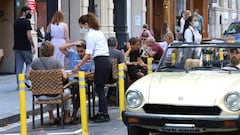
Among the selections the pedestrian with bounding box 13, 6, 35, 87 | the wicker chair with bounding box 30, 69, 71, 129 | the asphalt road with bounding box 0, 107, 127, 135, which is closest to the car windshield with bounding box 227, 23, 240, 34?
the pedestrian with bounding box 13, 6, 35, 87

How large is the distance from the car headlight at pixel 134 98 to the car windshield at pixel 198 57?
3.95ft

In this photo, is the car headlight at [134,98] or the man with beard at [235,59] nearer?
the car headlight at [134,98]

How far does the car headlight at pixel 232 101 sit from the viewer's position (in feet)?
23.1

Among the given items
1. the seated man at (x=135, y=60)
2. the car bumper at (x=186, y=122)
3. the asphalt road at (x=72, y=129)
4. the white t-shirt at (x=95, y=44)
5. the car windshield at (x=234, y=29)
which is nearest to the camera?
the car bumper at (x=186, y=122)

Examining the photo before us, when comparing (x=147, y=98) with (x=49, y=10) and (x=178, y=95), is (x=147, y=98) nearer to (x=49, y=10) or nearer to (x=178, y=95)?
(x=178, y=95)

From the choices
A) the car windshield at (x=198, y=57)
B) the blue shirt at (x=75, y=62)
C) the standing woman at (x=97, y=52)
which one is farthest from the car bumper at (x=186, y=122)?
the blue shirt at (x=75, y=62)

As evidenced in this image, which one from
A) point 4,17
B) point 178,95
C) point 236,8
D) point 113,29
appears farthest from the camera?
point 236,8

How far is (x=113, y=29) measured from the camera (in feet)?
78.5

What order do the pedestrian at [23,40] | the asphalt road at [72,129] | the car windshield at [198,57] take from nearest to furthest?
the car windshield at [198,57], the asphalt road at [72,129], the pedestrian at [23,40]

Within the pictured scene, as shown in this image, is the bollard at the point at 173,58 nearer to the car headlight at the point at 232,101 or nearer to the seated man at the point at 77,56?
the car headlight at the point at 232,101

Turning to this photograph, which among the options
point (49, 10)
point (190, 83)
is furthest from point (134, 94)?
point (49, 10)

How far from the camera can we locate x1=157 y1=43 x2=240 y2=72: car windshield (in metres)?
8.51

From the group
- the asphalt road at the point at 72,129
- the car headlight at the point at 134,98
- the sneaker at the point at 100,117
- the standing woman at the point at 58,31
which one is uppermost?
the standing woman at the point at 58,31

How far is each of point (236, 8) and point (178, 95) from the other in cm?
4001
